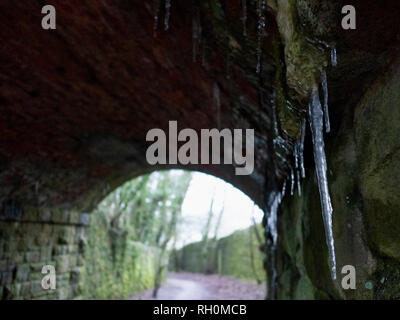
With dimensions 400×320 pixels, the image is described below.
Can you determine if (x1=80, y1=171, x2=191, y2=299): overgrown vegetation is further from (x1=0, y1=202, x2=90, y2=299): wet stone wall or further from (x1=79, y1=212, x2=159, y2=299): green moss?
(x1=0, y1=202, x2=90, y2=299): wet stone wall

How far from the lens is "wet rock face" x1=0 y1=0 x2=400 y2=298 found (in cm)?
118

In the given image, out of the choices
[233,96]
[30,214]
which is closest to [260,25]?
[233,96]

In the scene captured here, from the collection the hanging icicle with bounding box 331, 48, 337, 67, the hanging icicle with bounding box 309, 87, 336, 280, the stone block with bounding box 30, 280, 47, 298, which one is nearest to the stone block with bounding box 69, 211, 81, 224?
the stone block with bounding box 30, 280, 47, 298

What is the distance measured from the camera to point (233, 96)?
2564mm

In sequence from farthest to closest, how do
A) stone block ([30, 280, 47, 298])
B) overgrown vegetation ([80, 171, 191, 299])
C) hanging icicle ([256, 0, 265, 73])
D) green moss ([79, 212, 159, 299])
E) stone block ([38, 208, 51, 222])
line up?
overgrown vegetation ([80, 171, 191, 299])
green moss ([79, 212, 159, 299])
stone block ([38, 208, 51, 222])
stone block ([30, 280, 47, 298])
hanging icicle ([256, 0, 265, 73])

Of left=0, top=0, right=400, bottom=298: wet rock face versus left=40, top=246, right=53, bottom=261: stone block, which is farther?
Result: left=40, top=246, right=53, bottom=261: stone block

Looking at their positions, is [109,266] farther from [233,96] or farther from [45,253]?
[233,96]

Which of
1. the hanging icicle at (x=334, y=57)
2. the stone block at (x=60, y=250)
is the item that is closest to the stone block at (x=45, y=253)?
the stone block at (x=60, y=250)

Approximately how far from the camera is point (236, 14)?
5.54 ft

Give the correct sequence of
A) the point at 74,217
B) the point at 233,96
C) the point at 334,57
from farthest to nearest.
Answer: the point at 74,217 < the point at 233,96 < the point at 334,57

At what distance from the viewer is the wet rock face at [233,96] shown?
3.88 ft

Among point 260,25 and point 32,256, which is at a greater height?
point 260,25

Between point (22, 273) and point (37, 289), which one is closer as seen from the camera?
point (22, 273)
